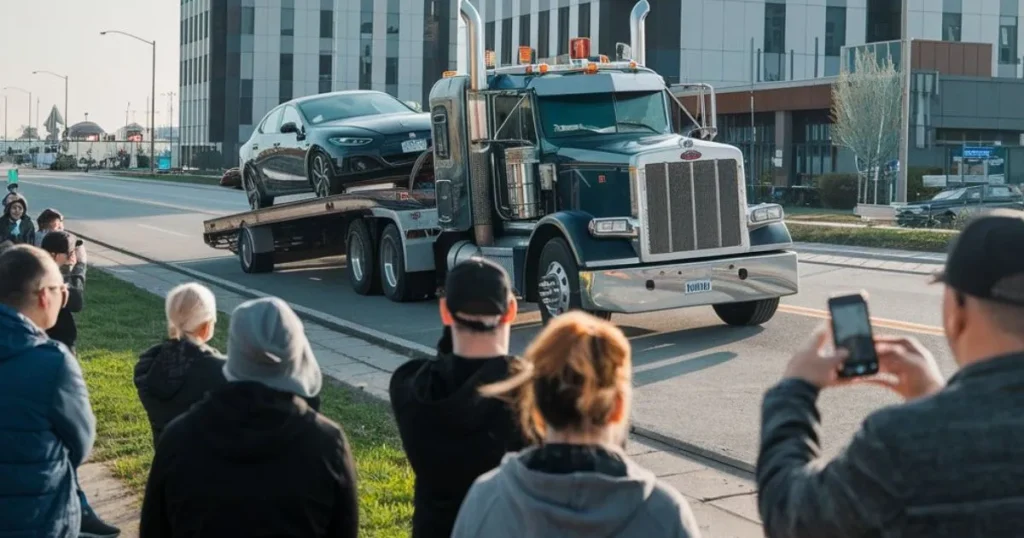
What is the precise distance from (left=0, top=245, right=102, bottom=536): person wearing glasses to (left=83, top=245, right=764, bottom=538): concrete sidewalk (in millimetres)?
2661

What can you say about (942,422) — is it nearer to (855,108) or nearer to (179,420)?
(179,420)

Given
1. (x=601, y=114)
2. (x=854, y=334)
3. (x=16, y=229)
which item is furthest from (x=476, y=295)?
(x=601, y=114)

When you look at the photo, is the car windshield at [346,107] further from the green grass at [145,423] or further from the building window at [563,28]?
the building window at [563,28]

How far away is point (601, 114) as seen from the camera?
15.7 m

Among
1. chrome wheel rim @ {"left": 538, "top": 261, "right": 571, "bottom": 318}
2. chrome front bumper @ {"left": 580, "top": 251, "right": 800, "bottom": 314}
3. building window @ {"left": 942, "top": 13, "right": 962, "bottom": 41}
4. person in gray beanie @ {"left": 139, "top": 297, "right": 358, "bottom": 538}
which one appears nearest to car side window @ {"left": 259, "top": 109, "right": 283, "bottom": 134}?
chrome wheel rim @ {"left": 538, "top": 261, "right": 571, "bottom": 318}

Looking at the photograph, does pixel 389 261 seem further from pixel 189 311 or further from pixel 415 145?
pixel 189 311

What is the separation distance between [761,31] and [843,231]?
36789 millimetres

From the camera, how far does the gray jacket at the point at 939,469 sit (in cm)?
262

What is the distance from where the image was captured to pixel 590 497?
9.87ft

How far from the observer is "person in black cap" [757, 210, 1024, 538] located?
263cm

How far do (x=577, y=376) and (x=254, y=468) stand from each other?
1.22m

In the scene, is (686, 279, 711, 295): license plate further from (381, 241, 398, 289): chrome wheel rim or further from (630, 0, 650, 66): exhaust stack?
(381, 241, 398, 289): chrome wheel rim

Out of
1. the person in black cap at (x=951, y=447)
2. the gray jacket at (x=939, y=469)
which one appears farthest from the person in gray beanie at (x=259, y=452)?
the gray jacket at (x=939, y=469)

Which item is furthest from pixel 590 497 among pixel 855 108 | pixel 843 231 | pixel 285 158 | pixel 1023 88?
pixel 1023 88
